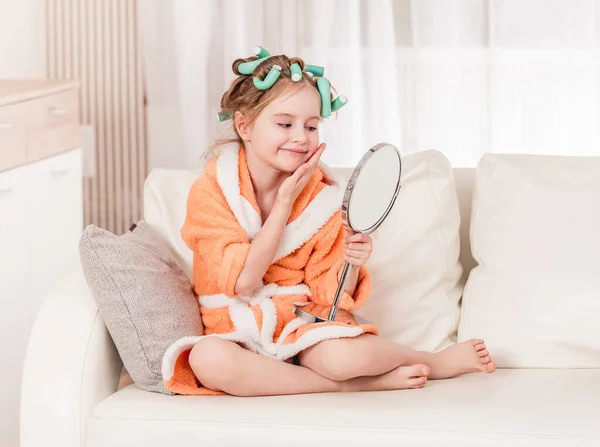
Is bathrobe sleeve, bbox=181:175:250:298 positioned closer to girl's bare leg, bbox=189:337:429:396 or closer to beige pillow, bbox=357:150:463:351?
girl's bare leg, bbox=189:337:429:396

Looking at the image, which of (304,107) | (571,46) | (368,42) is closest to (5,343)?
(304,107)

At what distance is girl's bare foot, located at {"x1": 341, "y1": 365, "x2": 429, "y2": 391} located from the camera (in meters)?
1.90

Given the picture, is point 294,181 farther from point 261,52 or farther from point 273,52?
point 273,52

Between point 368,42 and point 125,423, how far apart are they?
1.95m

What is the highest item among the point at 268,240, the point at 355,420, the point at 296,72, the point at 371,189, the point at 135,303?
the point at 296,72

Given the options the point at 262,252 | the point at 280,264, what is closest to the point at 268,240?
the point at 262,252

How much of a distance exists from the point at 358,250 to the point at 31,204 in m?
1.12

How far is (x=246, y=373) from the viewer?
1820mm

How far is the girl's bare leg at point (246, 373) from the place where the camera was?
1815 mm

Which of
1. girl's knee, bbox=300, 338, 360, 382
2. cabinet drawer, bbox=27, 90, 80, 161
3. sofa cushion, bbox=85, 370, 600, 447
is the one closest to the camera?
sofa cushion, bbox=85, 370, 600, 447

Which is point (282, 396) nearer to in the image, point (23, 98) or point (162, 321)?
point (162, 321)

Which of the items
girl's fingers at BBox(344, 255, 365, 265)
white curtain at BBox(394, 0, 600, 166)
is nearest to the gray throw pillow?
girl's fingers at BBox(344, 255, 365, 265)

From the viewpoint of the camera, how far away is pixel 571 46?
322cm

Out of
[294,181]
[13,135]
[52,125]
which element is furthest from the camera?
[52,125]
